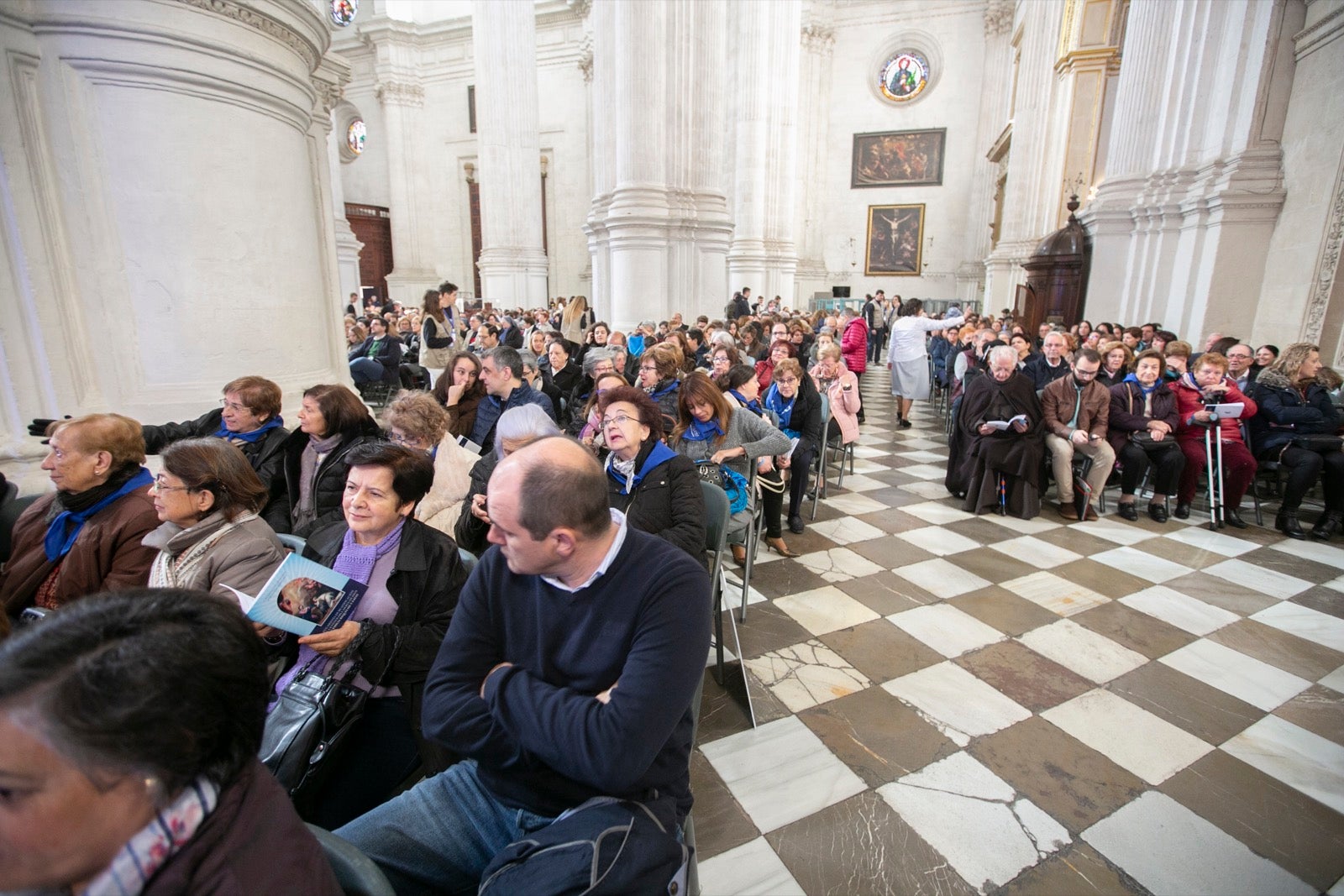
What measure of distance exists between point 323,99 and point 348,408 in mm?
2844

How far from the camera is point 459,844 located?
1338 millimetres

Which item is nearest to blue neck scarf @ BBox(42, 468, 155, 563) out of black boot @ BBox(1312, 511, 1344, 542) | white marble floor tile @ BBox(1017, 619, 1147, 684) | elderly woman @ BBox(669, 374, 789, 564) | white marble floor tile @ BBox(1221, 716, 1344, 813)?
elderly woman @ BBox(669, 374, 789, 564)

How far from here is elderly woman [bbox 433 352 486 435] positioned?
3953 millimetres

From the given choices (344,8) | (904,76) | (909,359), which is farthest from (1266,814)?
(344,8)

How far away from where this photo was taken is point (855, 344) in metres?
8.14

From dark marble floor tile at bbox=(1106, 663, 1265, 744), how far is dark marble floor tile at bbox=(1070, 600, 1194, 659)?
189 mm

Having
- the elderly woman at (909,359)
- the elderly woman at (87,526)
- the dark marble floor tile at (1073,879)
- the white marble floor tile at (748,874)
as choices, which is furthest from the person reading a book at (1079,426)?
the elderly woman at (87,526)

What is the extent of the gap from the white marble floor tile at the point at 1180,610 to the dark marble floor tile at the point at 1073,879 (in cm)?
195

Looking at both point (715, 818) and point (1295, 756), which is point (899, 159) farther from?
point (715, 818)

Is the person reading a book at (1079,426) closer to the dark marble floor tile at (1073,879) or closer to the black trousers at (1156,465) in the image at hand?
the black trousers at (1156,465)

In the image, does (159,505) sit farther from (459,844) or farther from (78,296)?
(78,296)

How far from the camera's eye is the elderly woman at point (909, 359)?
8.20 metres

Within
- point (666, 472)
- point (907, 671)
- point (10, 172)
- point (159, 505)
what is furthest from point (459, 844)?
point (10, 172)

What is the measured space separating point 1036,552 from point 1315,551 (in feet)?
6.39
